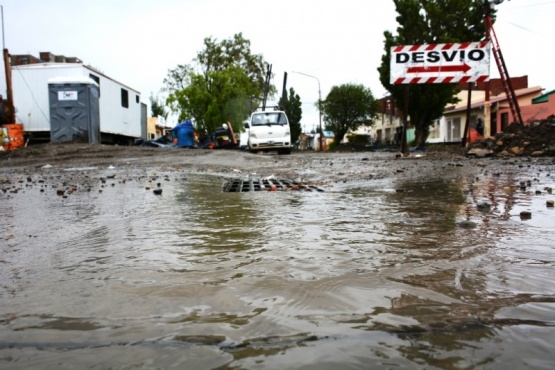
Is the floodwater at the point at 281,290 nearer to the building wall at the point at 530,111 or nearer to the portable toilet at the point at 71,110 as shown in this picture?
the portable toilet at the point at 71,110

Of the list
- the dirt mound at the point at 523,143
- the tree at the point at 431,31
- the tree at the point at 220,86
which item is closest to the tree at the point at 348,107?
the tree at the point at 220,86

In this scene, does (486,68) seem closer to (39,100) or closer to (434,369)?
(434,369)

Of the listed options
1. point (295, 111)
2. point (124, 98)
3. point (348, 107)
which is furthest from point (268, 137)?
point (295, 111)

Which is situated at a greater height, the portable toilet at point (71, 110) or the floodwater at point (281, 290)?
the portable toilet at point (71, 110)

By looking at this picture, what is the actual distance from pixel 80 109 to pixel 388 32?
18272mm

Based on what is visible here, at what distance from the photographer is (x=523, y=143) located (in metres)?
10.8

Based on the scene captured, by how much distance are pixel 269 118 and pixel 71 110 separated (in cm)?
747

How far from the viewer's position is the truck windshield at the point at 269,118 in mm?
17516

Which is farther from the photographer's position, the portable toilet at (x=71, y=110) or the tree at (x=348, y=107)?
the tree at (x=348, y=107)

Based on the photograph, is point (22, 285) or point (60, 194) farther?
point (60, 194)

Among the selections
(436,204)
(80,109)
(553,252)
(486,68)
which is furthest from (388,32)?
(553,252)

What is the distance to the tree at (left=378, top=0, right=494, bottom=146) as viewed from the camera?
78.6ft

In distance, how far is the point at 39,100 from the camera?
18.2 meters

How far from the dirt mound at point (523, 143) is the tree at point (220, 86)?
83.3 feet
